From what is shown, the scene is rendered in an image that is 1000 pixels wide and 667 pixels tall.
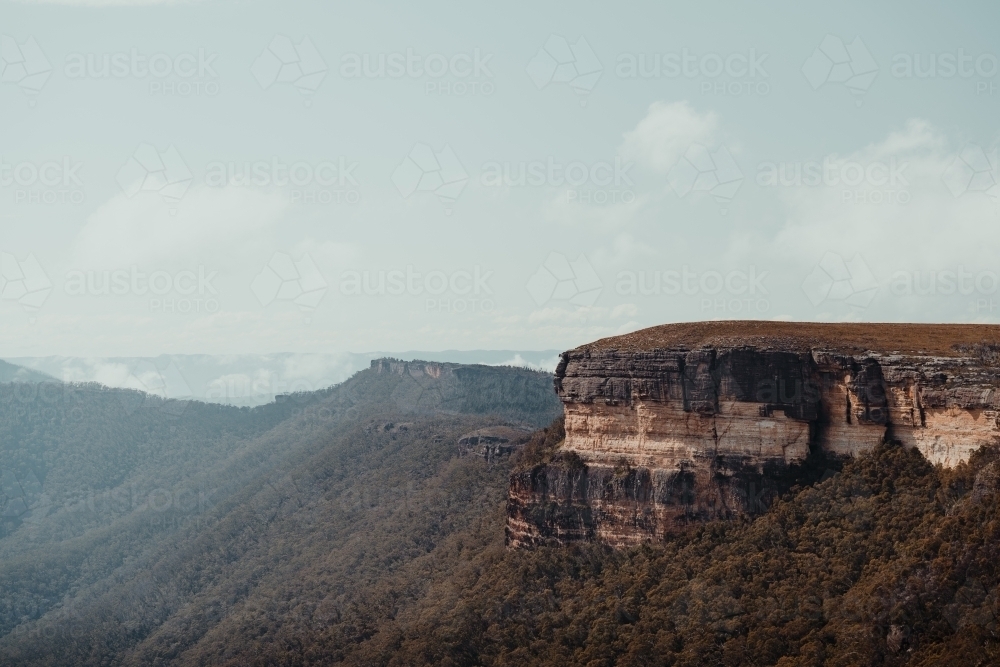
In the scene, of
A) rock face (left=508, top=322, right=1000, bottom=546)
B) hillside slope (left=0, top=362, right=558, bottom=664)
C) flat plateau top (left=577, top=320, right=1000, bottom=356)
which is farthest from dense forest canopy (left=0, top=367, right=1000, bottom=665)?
flat plateau top (left=577, top=320, right=1000, bottom=356)

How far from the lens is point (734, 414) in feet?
200

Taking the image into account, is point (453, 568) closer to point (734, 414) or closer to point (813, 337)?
point (734, 414)

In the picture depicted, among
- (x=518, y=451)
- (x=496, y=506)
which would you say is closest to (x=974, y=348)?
(x=496, y=506)

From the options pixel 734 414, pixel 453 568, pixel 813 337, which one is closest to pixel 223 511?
pixel 453 568

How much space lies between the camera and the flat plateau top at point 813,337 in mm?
57531

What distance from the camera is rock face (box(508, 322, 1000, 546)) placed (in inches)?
2144

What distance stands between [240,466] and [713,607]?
441 feet

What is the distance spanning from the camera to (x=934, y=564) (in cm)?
4534

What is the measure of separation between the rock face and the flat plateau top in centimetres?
11

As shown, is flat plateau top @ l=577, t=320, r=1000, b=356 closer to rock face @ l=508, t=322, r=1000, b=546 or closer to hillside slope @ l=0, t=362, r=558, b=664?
rock face @ l=508, t=322, r=1000, b=546

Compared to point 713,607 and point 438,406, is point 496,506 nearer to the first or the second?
point 713,607

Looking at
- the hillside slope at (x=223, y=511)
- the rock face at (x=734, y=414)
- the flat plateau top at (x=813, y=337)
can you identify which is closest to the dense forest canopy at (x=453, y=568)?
the hillside slope at (x=223, y=511)

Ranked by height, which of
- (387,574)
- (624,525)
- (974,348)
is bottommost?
(387,574)

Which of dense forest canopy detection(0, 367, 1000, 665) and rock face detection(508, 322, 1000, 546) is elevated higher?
rock face detection(508, 322, 1000, 546)
